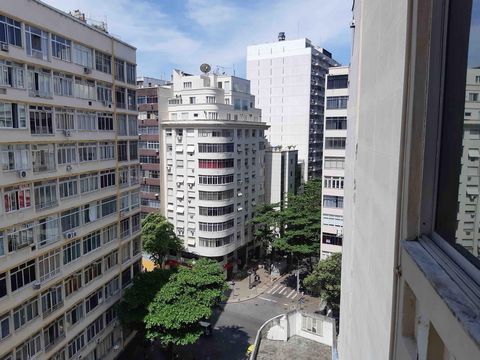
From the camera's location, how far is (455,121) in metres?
2.33

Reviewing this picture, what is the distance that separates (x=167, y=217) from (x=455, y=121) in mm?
41444

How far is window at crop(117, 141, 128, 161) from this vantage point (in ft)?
76.0

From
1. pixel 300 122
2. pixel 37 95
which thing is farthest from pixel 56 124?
pixel 300 122

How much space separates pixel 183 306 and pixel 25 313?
8599mm

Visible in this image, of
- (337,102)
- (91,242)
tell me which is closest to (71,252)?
(91,242)

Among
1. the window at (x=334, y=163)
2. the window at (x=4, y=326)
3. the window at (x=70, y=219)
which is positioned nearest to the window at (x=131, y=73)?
the window at (x=70, y=219)

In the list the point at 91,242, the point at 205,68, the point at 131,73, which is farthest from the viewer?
the point at 205,68

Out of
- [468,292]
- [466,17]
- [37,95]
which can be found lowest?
[468,292]

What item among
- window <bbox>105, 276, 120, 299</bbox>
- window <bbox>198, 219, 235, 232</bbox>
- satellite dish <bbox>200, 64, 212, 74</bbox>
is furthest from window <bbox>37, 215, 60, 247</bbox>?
satellite dish <bbox>200, 64, 212, 74</bbox>

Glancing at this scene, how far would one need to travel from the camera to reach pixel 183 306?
22.1 meters

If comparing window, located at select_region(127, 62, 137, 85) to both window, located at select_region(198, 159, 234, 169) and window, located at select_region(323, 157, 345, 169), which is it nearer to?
window, located at select_region(198, 159, 234, 169)

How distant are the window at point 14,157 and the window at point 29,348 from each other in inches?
299

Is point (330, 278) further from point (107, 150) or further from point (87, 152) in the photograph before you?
point (87, 152)

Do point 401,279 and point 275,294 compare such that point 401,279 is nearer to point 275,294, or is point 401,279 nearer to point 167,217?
point 275,294
